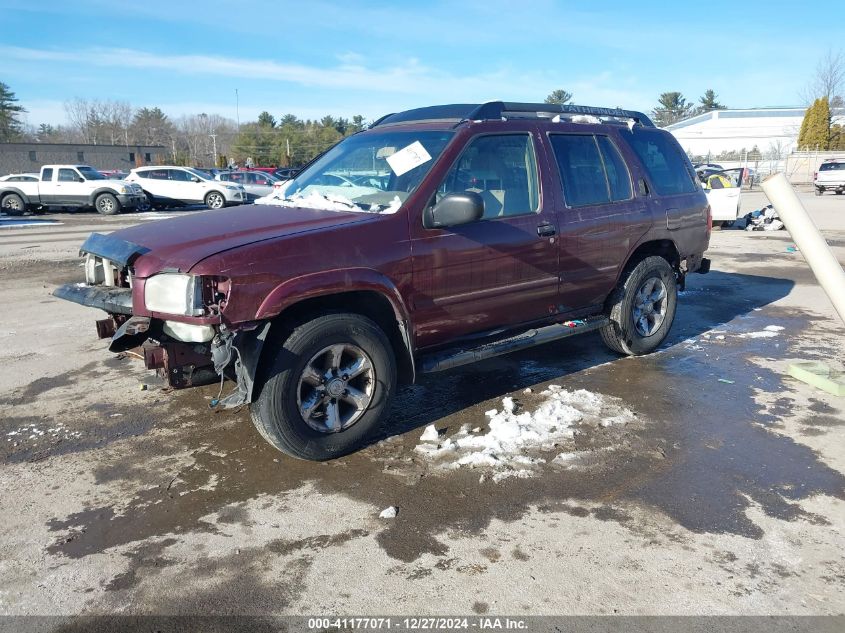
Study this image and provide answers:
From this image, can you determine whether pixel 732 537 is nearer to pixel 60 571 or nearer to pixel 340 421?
pixel 340 421

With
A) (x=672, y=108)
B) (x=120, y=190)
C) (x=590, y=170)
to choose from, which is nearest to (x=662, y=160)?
(x=590, y=170)

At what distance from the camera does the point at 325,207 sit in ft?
14.4

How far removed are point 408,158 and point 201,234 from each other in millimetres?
1442

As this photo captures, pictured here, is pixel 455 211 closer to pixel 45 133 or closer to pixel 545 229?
pixel 545 229

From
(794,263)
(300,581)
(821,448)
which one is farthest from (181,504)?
(794,263)

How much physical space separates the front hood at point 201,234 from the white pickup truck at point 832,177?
3314 centimetres

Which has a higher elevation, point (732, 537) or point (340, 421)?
point (340, 421)

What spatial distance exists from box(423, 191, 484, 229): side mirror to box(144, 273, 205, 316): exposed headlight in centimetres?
146

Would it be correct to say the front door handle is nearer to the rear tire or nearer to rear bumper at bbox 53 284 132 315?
rear bumper at bbox 53 284 132 315

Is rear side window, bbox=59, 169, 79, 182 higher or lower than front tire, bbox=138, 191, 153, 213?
higher

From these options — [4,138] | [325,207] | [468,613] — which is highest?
[4,138]

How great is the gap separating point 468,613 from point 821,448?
2.82 meters

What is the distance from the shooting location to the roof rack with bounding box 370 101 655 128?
4.68m

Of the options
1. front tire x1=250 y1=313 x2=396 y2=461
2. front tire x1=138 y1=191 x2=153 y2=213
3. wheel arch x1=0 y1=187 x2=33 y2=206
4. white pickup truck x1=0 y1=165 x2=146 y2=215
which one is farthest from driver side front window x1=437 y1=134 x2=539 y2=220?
wheel arch x1=0 y1=187 x2=33 y2=206
